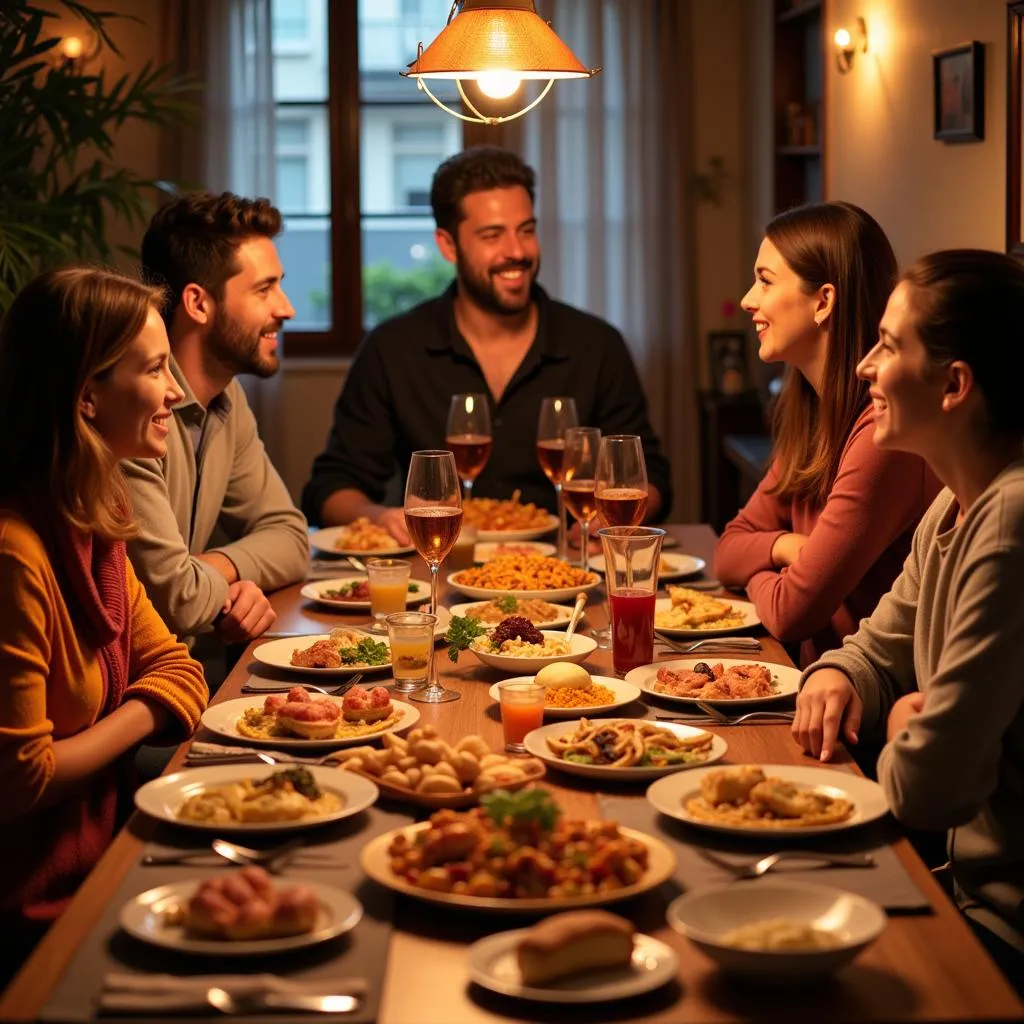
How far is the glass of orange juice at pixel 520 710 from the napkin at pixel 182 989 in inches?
23.1

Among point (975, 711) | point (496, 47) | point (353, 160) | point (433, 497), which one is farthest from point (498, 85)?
point (353, 160)

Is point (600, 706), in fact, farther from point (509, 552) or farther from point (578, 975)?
point (509, 552)

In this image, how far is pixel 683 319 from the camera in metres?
6.16

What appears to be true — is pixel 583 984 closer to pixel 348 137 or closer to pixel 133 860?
pixel 133 860

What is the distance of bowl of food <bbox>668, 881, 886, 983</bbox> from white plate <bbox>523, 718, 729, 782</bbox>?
295mm

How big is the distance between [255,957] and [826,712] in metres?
0.78

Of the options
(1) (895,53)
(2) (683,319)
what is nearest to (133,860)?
(1) (895,53)

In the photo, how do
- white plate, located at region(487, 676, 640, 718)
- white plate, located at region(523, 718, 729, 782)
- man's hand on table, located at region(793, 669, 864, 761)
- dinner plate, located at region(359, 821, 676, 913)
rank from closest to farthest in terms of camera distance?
dinner plate, located at region(359, 821, 676, 913)
white plate, located at region(523, 718, 729, 782)
man's hand on table, located at region(793, 669, 864, 761)
white plate, located at region(487, 676, 640, 718)

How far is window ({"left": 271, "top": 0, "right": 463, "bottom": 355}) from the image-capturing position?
20.2 feet

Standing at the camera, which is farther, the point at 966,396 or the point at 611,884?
the point at 966,396

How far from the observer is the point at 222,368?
289cm

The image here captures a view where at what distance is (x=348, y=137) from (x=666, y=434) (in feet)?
6.07

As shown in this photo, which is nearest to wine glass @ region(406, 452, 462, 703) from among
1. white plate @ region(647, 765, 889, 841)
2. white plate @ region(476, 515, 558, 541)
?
white plate @ region(647, 765, 889, 841)

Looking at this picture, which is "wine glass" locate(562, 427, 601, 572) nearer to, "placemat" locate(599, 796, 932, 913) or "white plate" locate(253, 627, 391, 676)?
"white plate" locate(253, 627, 391, 676)
